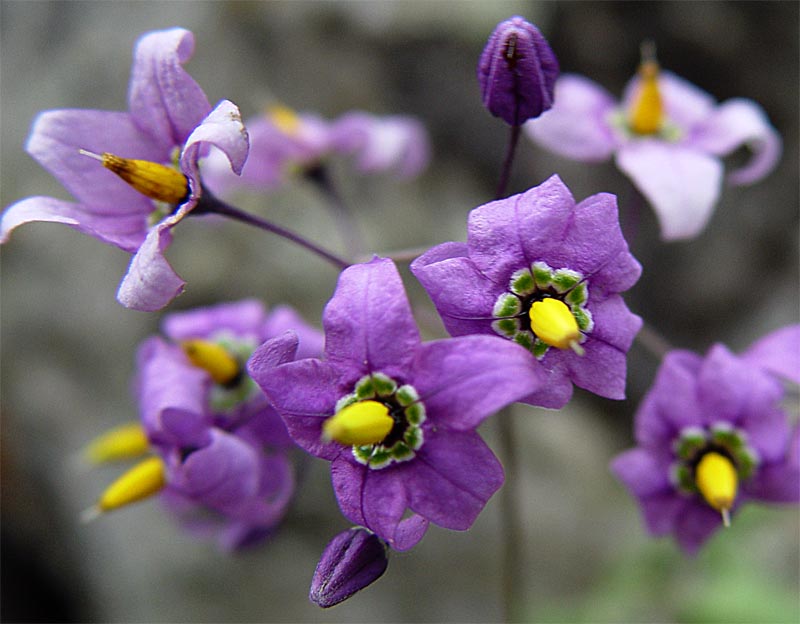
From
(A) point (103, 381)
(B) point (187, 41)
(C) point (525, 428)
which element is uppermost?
(B) point (187, 41)

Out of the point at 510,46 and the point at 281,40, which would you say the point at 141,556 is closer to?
the point at 281,40

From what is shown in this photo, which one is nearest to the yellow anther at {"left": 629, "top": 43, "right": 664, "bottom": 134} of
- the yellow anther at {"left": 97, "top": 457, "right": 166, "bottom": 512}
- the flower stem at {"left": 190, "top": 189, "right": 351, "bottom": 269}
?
the flower stem at {"left": 190, "top": 189, "right": 351, "bottom": 269}

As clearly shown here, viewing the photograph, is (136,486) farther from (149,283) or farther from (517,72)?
(517,72)

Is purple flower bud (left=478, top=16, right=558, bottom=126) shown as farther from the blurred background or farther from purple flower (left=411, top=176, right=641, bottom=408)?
the blurred background

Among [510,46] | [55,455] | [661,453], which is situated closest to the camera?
[510,46]

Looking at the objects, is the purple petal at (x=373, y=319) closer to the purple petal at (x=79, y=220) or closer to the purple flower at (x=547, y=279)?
the purple flower at (x=547, y=279)

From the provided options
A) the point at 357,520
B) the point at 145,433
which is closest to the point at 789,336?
the point at 357,520

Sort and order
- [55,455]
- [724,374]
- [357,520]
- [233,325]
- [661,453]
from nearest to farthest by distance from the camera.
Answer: [357,520], [724,374], [661,453], [233,325], [55,455]

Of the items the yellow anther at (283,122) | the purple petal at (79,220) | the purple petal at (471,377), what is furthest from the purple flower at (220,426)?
the yellow anther at (283,122)
